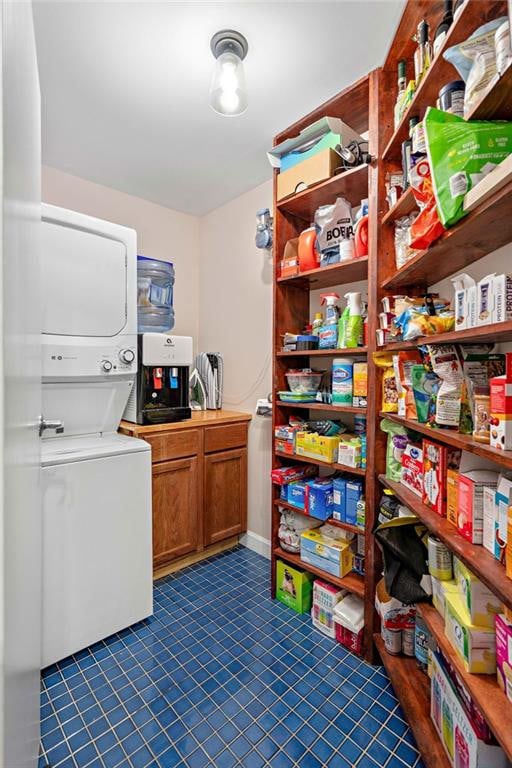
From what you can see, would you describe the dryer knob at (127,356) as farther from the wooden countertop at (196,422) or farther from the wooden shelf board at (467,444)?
the wooden shelf board at (467,444)

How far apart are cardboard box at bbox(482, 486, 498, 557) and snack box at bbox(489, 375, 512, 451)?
0.46 feet

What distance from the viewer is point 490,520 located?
0.86m

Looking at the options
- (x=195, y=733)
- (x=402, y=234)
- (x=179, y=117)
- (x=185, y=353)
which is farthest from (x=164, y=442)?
(x=179, y=117)

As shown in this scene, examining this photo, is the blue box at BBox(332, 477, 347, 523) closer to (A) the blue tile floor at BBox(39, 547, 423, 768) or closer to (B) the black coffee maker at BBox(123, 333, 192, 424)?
(A) the blue tile floor at BBox(39, 547, 423, 768)

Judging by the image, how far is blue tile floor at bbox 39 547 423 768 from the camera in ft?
3.77

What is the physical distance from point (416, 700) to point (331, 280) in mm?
1756

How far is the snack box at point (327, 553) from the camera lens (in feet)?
5.40

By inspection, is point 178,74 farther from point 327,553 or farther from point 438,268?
point 327,553

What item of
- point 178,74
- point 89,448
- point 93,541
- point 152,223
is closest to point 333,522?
point 93,541

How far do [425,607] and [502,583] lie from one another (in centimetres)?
52

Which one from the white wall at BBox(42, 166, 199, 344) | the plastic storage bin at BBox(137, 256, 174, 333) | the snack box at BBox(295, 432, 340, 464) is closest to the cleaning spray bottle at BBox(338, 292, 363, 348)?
the snack box at BBox(295, 432, 340, 464)

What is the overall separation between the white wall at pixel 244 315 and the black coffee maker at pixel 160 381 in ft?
1.62

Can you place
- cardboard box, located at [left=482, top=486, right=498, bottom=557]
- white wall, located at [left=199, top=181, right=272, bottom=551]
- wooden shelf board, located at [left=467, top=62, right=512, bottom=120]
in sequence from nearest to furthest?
wooden shelf board, located at [left=467, top=62, right=512, bottom=120] → cardboard box, located at [left=482, top=486, right=498, bottom=557] → white wall, located at [left=199, top=181, right=272, bottom=551]

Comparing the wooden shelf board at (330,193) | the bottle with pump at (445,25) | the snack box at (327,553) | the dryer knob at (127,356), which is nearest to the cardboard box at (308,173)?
the wooden shelf board at (330,193)
